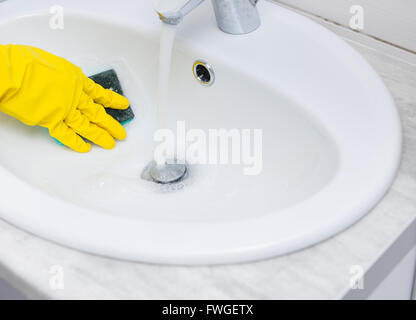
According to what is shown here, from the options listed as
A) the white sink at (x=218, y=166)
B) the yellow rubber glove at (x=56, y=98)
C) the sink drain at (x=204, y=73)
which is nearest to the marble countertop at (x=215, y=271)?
the white sink at (x=218, y=166)

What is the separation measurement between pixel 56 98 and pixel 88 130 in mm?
64

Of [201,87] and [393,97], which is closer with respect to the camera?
[393,97]

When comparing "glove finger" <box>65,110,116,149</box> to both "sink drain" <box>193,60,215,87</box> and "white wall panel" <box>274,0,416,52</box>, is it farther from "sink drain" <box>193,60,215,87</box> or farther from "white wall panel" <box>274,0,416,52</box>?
"white wall panel" <box>274,0,416,52</box>

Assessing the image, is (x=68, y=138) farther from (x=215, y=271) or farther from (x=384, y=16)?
(x=384, y=16)

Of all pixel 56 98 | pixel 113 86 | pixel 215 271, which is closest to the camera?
pixel 215 271

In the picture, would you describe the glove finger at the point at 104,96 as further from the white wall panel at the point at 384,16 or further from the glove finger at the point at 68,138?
the white wall panel at the point at 384,16

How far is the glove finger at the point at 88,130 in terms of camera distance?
2.38ft

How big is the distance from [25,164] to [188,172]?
21cm

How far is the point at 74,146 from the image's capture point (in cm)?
74

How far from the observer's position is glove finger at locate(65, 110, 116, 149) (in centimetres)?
73

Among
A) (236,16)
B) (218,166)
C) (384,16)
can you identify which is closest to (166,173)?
(218,166)

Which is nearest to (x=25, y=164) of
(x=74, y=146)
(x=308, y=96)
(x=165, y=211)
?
(x=74, y=146)

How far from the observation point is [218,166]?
751 millimetres
